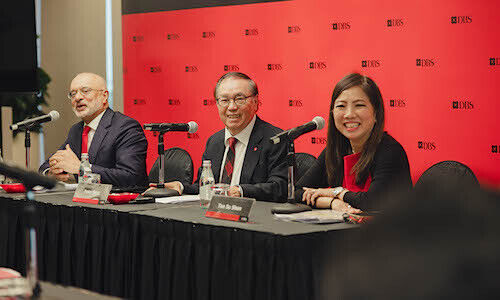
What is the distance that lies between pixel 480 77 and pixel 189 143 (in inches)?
104

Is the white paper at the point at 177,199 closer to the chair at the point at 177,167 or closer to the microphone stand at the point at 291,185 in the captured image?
the microphone stand at the point at 291,185

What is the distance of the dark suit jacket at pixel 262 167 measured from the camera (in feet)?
10.8

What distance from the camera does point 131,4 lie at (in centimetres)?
582

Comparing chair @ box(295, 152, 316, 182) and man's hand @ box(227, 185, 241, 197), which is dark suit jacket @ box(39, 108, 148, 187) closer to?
man's hand @ box(227, 185, 241, 197)

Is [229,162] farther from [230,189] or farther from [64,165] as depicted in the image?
[64,165]

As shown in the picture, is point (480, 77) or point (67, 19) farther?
point (67, 19)

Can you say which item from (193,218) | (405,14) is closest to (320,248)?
(193,218)

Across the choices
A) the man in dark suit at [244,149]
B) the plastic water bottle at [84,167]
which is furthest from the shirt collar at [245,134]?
the plastic water bottle at [84,167]

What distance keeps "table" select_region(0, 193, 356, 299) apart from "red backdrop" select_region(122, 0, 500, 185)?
1574 mm

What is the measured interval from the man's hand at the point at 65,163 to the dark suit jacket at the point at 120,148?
0.43ft

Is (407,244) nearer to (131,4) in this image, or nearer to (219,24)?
(219,24)

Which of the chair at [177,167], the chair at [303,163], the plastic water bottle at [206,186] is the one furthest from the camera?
the chair at [177,167]

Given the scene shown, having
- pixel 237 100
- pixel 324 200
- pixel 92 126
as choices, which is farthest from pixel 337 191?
pixel 92 126

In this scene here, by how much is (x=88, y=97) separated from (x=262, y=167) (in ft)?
4.79
